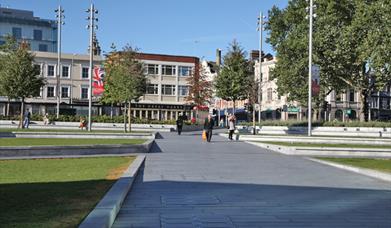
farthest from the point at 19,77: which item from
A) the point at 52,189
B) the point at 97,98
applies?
the point at 52,189

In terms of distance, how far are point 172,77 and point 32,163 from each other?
63677 millimetres

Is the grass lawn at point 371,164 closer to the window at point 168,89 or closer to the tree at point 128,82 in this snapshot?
the tree at point 128,82

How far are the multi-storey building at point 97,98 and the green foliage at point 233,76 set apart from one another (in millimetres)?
12990

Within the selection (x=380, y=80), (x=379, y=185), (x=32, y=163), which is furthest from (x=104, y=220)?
(x=380, y=80)

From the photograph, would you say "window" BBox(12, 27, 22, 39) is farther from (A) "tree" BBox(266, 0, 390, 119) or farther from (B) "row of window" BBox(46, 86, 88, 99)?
(A) "tree" BBox(266, 0, 390, 119)

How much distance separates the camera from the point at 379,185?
471 inches

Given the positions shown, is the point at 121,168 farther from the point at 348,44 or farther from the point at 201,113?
the point at 201,113

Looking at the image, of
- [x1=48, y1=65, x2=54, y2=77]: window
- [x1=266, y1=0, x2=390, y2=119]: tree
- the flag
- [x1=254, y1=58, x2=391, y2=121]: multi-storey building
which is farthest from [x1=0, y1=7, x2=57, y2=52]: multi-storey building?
[x1=266, y1=0, x2=390, y2=119]: tree

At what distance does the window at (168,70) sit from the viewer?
78562mm

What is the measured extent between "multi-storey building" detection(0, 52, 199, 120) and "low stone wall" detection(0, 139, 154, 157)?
42349 mm

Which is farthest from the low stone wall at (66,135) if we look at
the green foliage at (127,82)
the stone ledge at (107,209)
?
the stone ledge at (107,209)

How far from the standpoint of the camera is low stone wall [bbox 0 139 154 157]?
17.6 m

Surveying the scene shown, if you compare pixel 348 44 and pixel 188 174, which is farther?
pixel 348 44

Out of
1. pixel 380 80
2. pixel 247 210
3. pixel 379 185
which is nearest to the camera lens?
pixel 247 210
